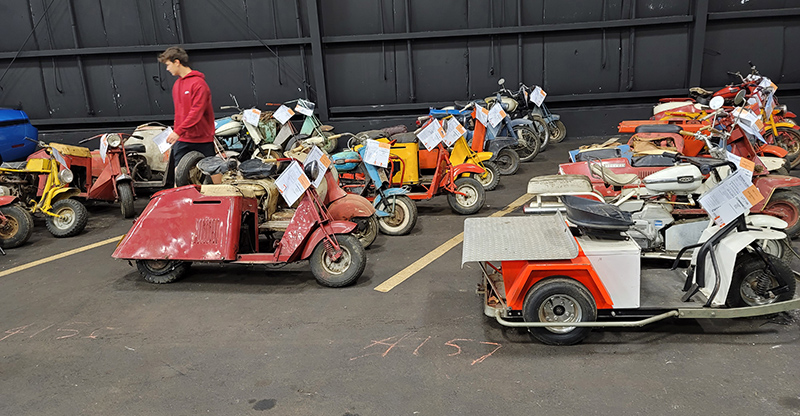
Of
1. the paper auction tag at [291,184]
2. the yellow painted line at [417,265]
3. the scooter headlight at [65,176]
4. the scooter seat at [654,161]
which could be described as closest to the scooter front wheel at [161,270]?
the paper auction tag at [291,184]

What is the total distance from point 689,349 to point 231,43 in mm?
10485

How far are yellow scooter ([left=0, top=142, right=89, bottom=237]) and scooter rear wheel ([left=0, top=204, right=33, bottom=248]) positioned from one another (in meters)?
0.39

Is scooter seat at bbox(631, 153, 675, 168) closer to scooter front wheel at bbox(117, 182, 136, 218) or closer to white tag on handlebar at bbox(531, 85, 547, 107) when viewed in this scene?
white tag on handlebar at bbox(531, 85, 547, 107)

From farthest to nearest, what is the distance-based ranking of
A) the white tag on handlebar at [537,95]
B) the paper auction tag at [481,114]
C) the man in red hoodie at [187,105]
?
the white tag on handlebar at [537,95] → the paper auction tag at [481,114] → the man in red hoodie at [187,105]

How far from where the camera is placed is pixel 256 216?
193 inches

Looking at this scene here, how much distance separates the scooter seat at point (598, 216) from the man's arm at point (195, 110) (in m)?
4.14

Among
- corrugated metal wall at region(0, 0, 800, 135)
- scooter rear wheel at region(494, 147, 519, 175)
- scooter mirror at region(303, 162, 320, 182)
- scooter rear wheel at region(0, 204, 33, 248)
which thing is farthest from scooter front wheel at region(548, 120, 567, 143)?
scooter rear wheel at region(0, 204, 33, 248)

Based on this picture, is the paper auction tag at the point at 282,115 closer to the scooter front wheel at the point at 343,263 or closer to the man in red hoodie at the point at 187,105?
the man in red hoodie at the point at 187,105

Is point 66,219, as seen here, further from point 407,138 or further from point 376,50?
point 376,50

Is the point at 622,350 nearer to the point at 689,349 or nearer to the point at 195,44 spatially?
the point at 689,349

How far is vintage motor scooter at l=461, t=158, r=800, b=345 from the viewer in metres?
3.45

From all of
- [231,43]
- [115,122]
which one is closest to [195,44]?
[231,43]

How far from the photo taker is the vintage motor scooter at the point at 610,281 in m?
3.45

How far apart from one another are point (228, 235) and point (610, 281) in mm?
3048
